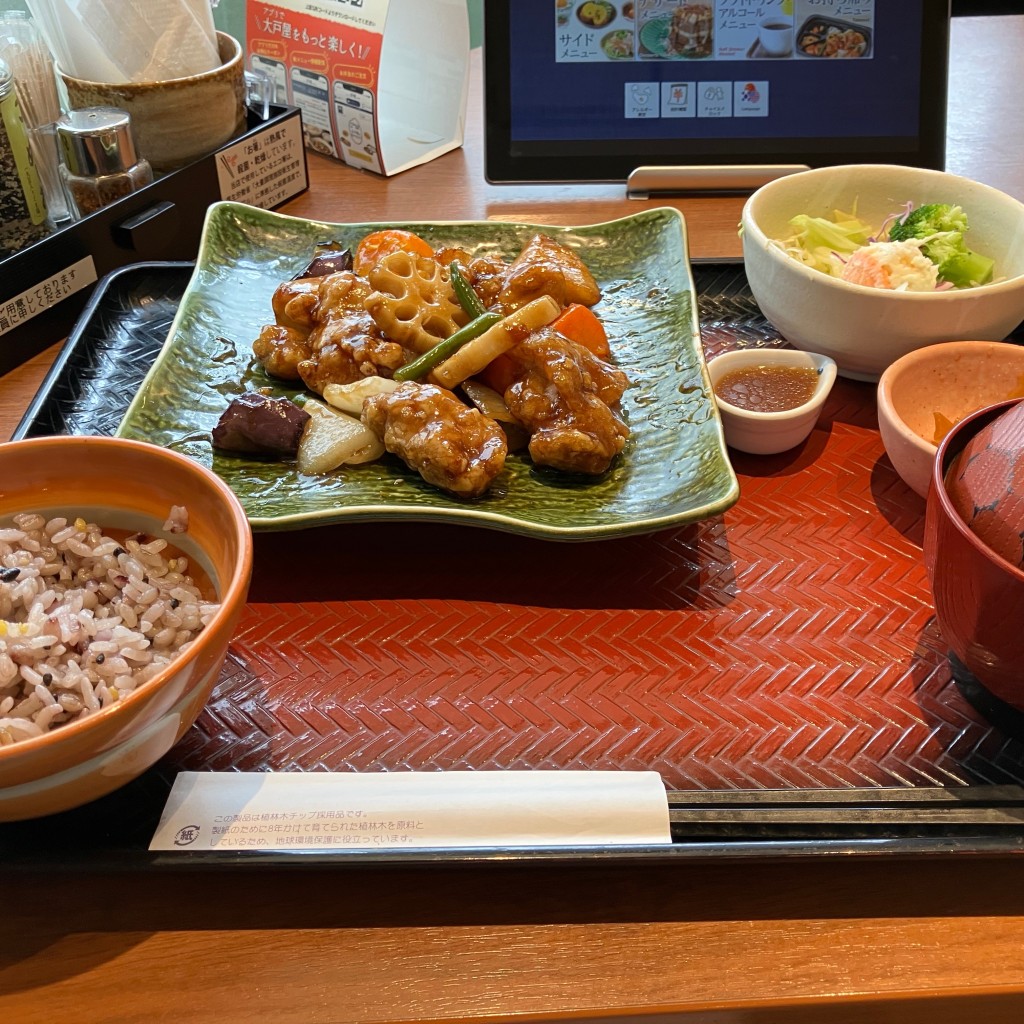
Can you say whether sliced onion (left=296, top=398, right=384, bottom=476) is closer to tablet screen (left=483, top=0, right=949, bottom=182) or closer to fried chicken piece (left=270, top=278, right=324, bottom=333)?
fried chicken piece (left=270, top=278, right=324, bottom=333)

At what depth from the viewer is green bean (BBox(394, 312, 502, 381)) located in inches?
67.1

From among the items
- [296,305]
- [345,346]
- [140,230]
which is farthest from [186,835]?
[140,230]

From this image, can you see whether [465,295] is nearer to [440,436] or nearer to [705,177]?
[440,436]

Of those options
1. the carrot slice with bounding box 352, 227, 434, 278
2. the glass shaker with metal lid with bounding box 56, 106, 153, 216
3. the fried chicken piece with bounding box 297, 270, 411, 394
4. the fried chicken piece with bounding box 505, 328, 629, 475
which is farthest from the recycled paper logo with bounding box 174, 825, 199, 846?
the glass shaker with metal lid with bounding box 56, 106, 153, 216

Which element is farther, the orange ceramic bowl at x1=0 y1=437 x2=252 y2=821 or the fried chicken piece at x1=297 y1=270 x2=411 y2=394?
the fried chicken piece at x1=297 y1=270 x2=411 y2=394

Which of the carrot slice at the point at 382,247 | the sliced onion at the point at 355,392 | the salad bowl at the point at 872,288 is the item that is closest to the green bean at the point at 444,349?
the sliced onion at the point at 355,392

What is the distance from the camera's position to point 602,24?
2.38m

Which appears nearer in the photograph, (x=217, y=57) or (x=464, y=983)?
(x=464, y=983)

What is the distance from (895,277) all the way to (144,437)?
53.4 inches

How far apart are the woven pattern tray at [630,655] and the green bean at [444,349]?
334 mm

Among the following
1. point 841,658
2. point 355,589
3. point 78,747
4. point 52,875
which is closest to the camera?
point 78,747

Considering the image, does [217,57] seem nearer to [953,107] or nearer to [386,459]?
[386,459]

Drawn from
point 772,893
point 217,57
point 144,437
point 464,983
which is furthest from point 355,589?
point 217,57

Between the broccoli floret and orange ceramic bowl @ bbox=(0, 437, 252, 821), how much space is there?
1.38m
